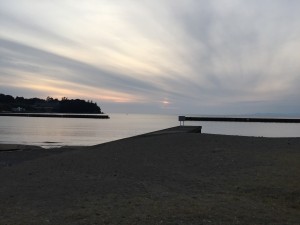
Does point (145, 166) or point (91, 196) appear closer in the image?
point (91, 196)

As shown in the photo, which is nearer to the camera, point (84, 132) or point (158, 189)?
point (158, 189)

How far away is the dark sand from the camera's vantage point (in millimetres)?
6711

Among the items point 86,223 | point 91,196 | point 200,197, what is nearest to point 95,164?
point 91,196

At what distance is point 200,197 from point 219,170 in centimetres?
348

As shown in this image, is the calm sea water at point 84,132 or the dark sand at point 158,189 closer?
the dark sand at point 158,189

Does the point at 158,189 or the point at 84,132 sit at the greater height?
the point at 158,189

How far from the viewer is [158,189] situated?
29.7 feet

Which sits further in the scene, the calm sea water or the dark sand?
the calm sea water

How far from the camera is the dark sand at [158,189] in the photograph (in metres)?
6.71

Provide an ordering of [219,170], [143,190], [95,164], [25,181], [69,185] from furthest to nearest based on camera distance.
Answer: [95,164]
[219,170]
[25,181]
[69,185]
[143,190]

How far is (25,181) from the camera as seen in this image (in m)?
10.4

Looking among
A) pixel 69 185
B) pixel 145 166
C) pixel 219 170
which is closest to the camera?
pixel 69 185

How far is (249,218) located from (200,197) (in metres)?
1.68

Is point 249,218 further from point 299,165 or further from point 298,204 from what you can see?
point 299,165
